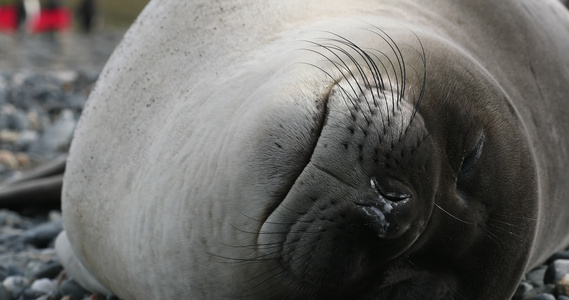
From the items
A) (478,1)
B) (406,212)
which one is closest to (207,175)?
(406,212)

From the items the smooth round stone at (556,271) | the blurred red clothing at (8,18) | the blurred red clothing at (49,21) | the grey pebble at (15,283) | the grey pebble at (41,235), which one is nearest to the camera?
the smooth round stone at (556,271)

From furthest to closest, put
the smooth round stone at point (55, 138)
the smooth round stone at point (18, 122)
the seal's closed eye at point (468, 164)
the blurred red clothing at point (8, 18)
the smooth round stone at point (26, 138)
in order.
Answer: the blurred red clothing at point (8, 18) → the smooth round stone at point (18, 122) → the smooth round stone at point (26, 138) → the smooth round stone at point (55, 138) → the seal's closed eye at point (468, 164)

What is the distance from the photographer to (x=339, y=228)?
2.30 metres

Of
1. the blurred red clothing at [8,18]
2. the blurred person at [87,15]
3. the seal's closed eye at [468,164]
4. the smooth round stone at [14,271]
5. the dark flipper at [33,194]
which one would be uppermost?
the blurred person at [87,15]

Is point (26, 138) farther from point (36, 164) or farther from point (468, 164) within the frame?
point (468, 164)

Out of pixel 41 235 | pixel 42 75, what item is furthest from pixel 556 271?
pixel 42 75

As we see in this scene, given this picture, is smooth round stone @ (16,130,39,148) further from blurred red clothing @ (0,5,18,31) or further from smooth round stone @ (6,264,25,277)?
blurred red clothing @ (0,5,18,31)

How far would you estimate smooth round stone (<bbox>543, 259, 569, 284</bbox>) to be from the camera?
3527 mm

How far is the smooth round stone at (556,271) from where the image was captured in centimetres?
353

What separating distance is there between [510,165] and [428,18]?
2.62 feet

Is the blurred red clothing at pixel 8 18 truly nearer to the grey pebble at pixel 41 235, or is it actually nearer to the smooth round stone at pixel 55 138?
the smooth round stone at pixel 55 138

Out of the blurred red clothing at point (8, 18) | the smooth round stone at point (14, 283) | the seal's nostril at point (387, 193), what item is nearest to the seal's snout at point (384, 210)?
the seal's nostril at point (387, 193)

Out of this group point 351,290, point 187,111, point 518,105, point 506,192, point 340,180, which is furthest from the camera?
point 518,105

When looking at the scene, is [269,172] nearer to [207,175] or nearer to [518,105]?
[207,175]
